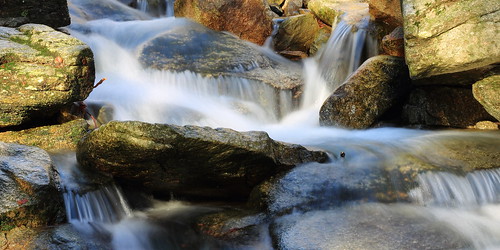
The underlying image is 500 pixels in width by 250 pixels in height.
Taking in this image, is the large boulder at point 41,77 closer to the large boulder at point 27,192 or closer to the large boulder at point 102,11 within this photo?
the large boulder at point 27,192

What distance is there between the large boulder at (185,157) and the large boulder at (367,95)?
2.33 m

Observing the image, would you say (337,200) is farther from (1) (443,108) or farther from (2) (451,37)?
(1) (443,108)

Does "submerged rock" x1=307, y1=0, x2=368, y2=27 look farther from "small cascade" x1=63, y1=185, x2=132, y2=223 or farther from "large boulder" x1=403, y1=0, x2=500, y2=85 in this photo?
"small cascade" x1=63, y1=185, x2=132, y2=223

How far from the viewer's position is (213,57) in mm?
9789

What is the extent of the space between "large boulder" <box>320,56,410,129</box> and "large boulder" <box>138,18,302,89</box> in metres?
1.87

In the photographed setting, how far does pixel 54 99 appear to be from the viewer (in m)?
5.69

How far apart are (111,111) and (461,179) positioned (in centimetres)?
511

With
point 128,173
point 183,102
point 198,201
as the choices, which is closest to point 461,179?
point 198,201

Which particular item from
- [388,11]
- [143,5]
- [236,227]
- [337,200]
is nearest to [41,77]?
[236,227]

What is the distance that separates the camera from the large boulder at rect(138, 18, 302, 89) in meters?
9.30

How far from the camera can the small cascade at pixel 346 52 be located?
941 cm

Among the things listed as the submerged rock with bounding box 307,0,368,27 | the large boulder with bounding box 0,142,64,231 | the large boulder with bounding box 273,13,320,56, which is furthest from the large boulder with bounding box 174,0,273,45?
the large boulder with bounding box 0,142,64,231

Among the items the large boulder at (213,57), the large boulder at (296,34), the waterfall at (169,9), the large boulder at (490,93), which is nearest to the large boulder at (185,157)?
the large boulder at (490,93)

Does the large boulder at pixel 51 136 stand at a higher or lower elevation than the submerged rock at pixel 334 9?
lower
